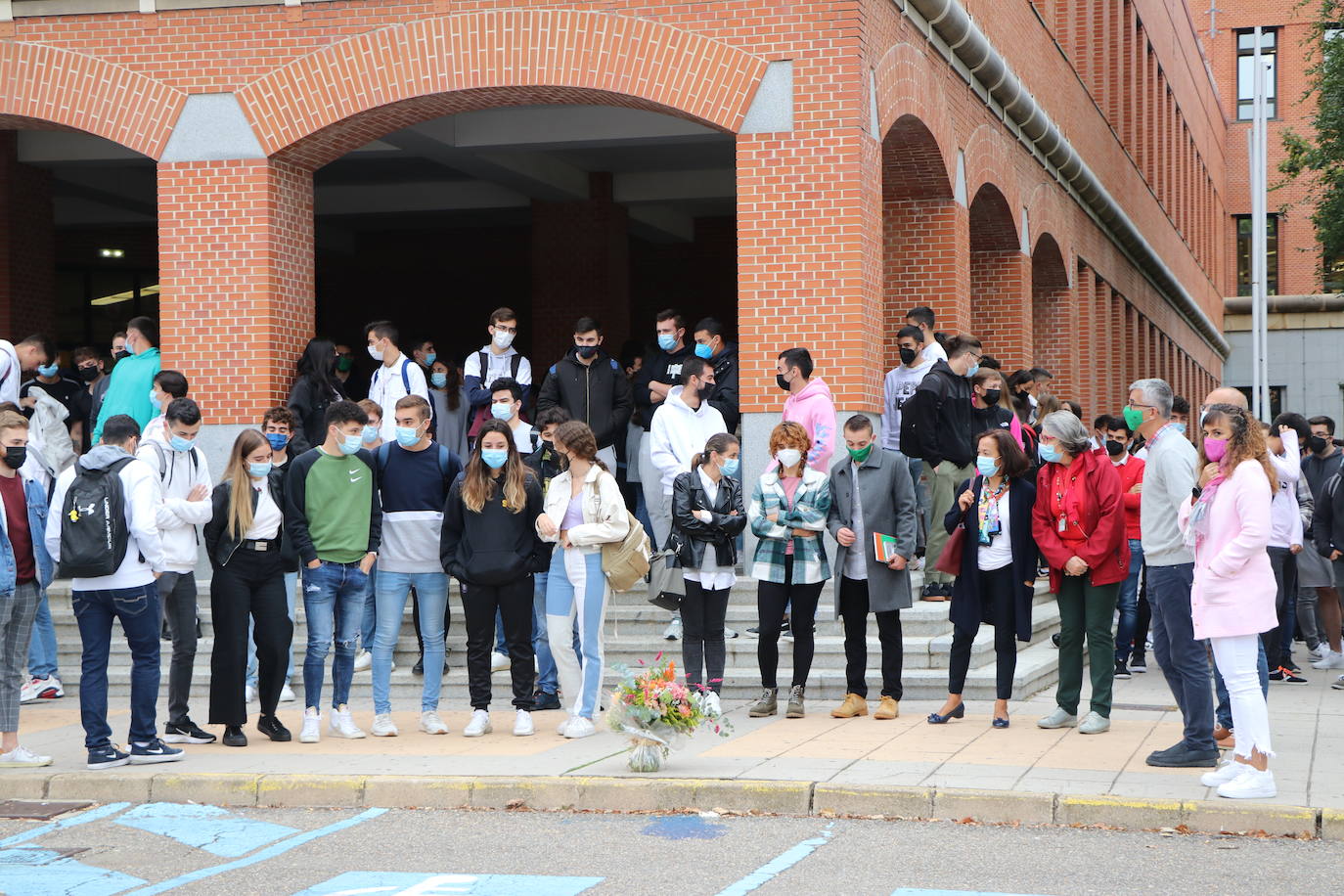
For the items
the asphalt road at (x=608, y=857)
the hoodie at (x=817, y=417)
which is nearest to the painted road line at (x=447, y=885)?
the asphalt road at (x=608, y=857)

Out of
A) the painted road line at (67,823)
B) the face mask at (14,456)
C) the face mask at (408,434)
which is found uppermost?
the face mask at (408,434)

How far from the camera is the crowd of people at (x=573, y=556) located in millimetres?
Answer: 8367

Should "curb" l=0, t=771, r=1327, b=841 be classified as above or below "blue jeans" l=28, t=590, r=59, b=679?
below

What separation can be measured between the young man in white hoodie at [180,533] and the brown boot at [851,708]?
12.5 feet

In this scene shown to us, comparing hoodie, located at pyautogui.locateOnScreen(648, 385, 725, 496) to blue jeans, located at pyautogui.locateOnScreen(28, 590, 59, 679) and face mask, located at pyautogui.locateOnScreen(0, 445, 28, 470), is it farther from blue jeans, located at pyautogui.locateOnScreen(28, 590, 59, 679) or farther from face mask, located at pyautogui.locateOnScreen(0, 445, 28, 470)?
blue jeans, located at pyautogui.locateOnScreen(28, 590, 59, 679)

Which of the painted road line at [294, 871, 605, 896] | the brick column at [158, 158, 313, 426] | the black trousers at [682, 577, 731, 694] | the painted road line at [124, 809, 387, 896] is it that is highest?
the brick column at [158, 158, 313, 426]

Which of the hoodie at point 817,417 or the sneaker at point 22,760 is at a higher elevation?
the hoodie at point 817,417

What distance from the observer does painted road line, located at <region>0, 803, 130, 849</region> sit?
7.43m

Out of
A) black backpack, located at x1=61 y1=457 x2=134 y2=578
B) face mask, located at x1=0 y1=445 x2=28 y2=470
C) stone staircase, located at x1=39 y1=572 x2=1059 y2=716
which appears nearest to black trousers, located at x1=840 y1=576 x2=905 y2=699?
stone staircase, located at x1=39 y1=572 x2=1059 y2=716

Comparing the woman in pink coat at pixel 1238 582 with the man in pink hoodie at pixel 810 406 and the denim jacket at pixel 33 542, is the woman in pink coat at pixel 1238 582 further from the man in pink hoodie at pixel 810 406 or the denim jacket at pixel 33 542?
the denim jacket at pixel 33 542

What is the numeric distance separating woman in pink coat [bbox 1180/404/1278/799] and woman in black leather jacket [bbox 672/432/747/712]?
3057mm

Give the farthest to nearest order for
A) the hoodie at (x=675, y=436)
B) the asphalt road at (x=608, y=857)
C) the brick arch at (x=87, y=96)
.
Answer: the brick arch at (x=87, y=96), the hoodie at (x=675, y=436), the asphalt road at (x=608, y=857)

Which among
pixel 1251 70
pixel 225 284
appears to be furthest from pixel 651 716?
pixel 1251 70

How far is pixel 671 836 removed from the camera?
7.22 meters
